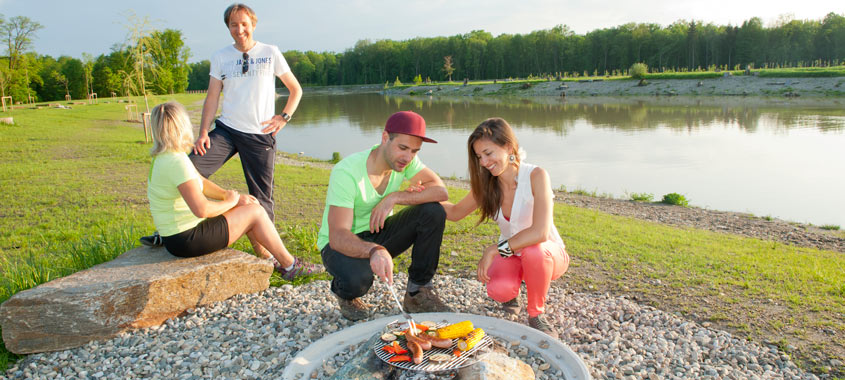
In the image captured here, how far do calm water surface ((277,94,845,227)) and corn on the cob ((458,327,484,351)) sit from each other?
907cm

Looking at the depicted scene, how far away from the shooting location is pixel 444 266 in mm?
5363

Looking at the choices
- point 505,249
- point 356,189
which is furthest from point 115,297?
point 505,249

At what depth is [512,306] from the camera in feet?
13.5

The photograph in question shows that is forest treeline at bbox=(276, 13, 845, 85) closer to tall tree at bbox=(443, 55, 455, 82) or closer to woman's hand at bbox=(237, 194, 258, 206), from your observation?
tall tree at bbox=(443, 55, 455, 82)

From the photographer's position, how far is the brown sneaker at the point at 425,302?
410 cm

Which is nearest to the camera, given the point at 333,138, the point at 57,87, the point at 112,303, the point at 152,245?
the point at 112,303

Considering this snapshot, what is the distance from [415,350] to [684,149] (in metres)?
17.6

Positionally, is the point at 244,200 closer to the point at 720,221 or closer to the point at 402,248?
the point at 402,248

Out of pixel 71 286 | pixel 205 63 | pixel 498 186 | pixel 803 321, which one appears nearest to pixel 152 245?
pixel 71 286

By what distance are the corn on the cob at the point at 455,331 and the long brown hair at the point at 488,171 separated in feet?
3.45

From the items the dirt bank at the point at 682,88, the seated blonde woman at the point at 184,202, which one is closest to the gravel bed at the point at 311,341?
the seated blonde woman at the point at 184,202

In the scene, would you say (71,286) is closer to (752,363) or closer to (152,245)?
(152,245)

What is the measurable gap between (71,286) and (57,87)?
7341 cm

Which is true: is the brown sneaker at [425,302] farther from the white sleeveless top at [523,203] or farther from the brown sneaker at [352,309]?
the white sleeveless top at [523,203]
